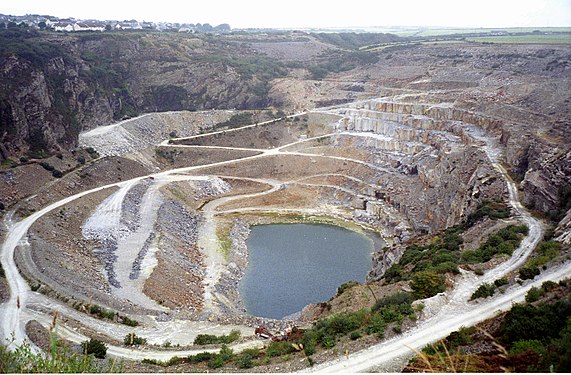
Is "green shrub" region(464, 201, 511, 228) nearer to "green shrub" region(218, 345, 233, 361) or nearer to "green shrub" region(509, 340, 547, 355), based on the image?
"green shrub" region(218, 345, 233, 361)

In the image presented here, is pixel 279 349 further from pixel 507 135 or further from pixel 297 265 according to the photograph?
pixel 507 135

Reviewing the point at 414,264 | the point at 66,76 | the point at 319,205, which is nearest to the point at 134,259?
the point at 414,264

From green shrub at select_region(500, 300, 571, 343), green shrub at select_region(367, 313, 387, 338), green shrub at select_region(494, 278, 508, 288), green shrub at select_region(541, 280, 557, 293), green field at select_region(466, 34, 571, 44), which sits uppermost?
green field at select_region(466, 34, 571, 44)

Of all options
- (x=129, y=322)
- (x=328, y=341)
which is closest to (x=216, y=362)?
(x=328, y=341)

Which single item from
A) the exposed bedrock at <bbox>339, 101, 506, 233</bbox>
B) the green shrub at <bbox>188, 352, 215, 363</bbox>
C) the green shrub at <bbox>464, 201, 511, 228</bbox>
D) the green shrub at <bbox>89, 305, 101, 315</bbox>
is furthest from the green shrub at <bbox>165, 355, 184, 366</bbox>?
the exposed bedrock at <bbox>339, 101, 506, 233</bbox>

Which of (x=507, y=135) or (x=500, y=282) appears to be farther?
(x=507, y=135)

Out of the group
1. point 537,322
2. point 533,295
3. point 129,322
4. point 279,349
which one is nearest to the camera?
point 537,322

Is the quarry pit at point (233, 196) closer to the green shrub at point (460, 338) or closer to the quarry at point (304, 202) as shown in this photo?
the quarry at point (304, 202)
